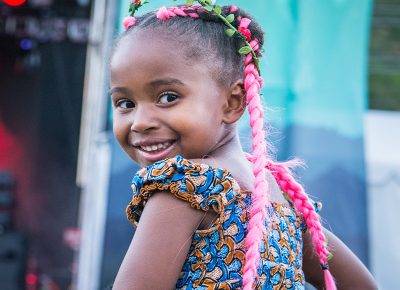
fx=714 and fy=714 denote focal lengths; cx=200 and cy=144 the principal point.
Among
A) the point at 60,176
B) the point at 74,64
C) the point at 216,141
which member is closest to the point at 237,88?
the point at 216,141

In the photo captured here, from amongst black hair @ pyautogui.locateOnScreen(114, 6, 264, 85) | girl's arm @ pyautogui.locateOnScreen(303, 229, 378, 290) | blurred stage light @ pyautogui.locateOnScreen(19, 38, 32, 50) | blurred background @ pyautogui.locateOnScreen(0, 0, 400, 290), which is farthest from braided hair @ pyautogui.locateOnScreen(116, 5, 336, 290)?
blurred stage light @ pyautogui.locateOnScreen(19, 38, 32, 50)

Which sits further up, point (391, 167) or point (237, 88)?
point (391, 167)

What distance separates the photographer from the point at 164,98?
1.38 metres

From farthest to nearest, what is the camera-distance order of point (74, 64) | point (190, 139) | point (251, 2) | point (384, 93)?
point (74, 64), point (384, 93), point (251, 2), point (190, 139)

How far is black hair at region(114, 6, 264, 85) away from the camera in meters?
1.42

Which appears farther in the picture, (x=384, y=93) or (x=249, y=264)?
(x=384, y=93)

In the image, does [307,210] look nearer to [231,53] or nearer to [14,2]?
[231,53]

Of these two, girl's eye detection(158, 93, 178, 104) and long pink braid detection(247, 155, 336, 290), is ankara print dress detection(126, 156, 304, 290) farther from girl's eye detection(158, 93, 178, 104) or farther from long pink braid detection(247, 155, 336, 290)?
long pink braid detection(247, 155, 336, 290)

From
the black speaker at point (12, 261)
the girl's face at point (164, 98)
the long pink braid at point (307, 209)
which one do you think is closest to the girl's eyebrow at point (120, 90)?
the girl's face at point (164, 98)

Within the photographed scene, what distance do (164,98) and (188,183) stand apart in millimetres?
190

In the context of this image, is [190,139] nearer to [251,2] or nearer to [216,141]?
[216,141]

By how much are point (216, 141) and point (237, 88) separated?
0.43 ft

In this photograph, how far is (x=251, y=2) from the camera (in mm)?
4609

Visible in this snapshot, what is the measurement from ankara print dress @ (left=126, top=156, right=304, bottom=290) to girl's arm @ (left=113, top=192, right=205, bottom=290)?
0.03 metres
